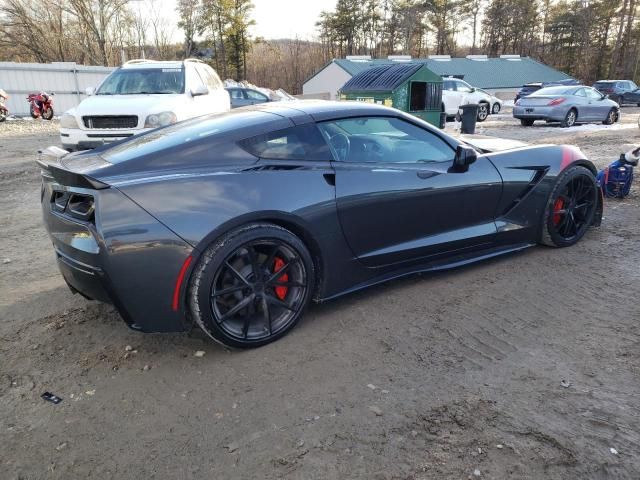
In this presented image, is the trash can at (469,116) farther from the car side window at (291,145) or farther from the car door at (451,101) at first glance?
the car side window at (291,145)

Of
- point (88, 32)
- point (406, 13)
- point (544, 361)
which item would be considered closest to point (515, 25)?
point (406, 13)

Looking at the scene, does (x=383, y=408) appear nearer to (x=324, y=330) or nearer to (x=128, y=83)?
(x=324, y=330)

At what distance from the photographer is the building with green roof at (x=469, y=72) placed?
37062 millimetres

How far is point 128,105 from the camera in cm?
726

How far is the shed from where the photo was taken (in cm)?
1133

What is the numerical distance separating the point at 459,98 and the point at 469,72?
76.5ft

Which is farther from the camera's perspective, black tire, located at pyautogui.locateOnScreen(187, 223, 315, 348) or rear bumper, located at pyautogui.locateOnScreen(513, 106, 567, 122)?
rear bumper, located at pyautogui.locateOnScreen(513, 106, 567, 122)

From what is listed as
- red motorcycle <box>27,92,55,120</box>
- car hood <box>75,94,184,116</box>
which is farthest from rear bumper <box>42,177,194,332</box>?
red motorcycle <box>27,92,55,120</box>

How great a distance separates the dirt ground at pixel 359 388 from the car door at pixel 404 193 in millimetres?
379

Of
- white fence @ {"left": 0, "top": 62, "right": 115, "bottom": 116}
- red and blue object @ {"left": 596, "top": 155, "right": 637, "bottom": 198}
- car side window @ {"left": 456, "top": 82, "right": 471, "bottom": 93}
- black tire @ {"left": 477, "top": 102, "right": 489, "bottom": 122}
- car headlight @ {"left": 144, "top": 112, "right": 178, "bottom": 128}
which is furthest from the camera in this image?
white fence @ {"left": 0, "top": 62, "right": 115, "bottom": 116}

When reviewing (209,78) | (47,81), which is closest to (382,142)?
(209,78)

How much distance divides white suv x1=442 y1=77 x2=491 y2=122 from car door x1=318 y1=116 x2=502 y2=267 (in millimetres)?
15433

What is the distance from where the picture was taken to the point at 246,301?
279 centimetres

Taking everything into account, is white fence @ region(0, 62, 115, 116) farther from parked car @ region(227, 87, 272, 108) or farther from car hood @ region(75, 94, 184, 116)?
car hood @ region(75, 94, 184, 116)
